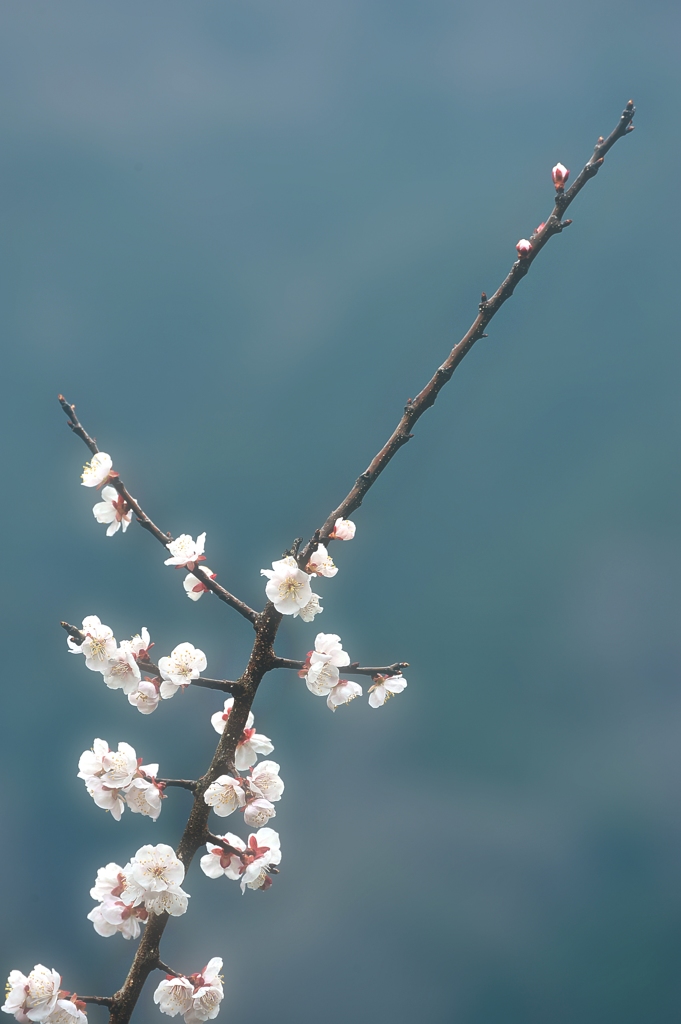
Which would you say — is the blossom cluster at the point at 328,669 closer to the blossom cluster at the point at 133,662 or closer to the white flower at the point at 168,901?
the blossom cluster at the point at 133,662

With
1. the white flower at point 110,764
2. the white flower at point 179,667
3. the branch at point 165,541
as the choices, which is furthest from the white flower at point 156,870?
the branch at point 165,541

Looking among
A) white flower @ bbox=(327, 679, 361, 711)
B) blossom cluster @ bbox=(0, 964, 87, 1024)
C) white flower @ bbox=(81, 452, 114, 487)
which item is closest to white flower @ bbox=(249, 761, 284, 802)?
white flower @ bbox=(327, 679, 361, 711)

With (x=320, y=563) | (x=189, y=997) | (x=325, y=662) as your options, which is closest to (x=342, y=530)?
(x=320, y=563)

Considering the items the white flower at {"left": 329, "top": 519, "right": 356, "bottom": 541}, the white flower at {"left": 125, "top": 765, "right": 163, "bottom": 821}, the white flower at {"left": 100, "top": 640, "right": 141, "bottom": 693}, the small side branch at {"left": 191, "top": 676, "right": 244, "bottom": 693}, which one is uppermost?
the white flower at {"left": 329, "top": 519, "right": 356, "bottom": 541}

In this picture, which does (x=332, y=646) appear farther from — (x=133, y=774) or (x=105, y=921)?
(x=105, y=921)

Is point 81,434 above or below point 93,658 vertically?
above

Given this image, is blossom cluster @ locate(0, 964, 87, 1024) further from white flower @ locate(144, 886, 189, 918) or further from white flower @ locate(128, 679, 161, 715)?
white flower @ locate(128, 679, 161, 715)

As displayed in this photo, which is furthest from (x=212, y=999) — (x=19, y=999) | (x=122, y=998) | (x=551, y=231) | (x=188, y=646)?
(x=551, y=231)
